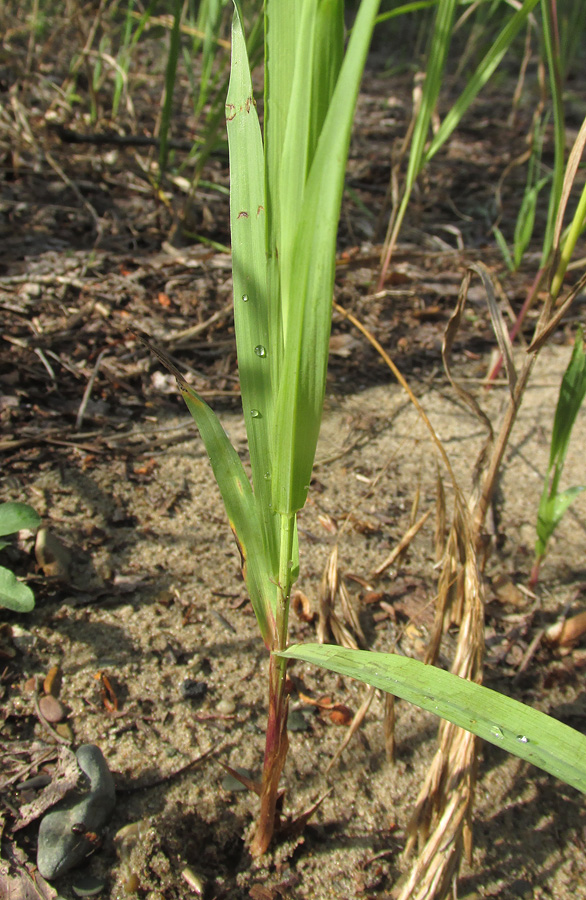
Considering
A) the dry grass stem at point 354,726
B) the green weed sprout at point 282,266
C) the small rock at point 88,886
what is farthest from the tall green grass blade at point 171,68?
the small rock at point 88,886

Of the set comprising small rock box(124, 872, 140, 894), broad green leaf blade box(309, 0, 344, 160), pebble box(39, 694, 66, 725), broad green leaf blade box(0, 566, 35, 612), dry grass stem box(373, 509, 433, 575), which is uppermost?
broad green leaf blade box(309, 0, 344, 160)

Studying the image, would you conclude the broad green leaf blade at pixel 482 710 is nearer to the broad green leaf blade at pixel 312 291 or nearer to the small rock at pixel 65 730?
the broad green leaf blade at pixel 312 291

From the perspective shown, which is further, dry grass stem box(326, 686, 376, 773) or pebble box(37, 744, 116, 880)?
dry grass stem box(326, 686, 376, 773)

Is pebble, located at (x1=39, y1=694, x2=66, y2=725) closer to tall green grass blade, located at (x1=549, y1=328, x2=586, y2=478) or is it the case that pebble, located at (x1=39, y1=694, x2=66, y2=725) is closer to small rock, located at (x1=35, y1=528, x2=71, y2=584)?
small rock, located at (x1=35, y1=528, x2=71, y2=584)

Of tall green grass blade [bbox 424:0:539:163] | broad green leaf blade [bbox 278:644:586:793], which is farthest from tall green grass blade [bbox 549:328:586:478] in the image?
broad green leaf blade [bbox 278:644:586:793]

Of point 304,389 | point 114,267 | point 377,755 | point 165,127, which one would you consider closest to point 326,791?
point 377,755

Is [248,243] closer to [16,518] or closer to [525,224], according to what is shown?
[16,518]

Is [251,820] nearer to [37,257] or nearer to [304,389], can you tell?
[304,389]
